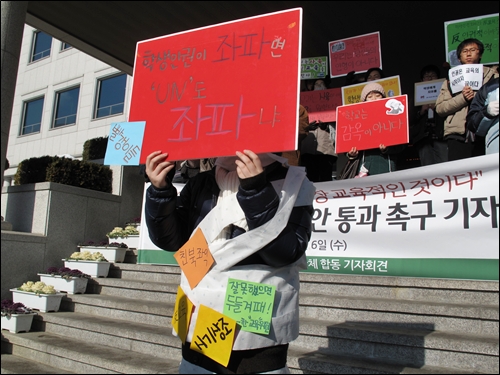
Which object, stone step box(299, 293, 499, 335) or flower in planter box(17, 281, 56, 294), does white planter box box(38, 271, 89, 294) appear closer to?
flower in planter box(17, 281, 56, 294)

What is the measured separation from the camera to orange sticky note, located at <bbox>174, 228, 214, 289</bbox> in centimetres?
182

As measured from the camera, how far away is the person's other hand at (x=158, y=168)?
6.22 feet

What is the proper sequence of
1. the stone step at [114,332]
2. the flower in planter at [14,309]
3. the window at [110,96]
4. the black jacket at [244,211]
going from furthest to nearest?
the window at [110,96]
the flower in planter at [14,309]
the stone step at [114,332]
the black jacket at [244,211]

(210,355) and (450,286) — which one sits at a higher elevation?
(450,286)

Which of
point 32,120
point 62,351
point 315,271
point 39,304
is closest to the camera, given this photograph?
point 62,351

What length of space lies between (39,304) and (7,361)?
44.9 inches

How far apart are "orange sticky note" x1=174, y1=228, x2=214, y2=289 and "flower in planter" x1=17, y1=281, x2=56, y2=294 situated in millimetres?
4708

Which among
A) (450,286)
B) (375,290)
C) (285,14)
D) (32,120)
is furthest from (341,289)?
(32,120)

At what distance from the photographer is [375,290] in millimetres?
4180

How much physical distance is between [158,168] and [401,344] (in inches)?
94.6

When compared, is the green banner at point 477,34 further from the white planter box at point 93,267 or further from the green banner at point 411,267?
the white planter box at point 93,267

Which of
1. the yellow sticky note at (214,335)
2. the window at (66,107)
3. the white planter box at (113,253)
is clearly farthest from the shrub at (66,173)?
the window at (66,107)

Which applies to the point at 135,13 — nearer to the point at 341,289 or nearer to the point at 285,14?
the point at 341,289

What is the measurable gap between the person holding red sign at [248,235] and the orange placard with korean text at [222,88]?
0.12 metres
